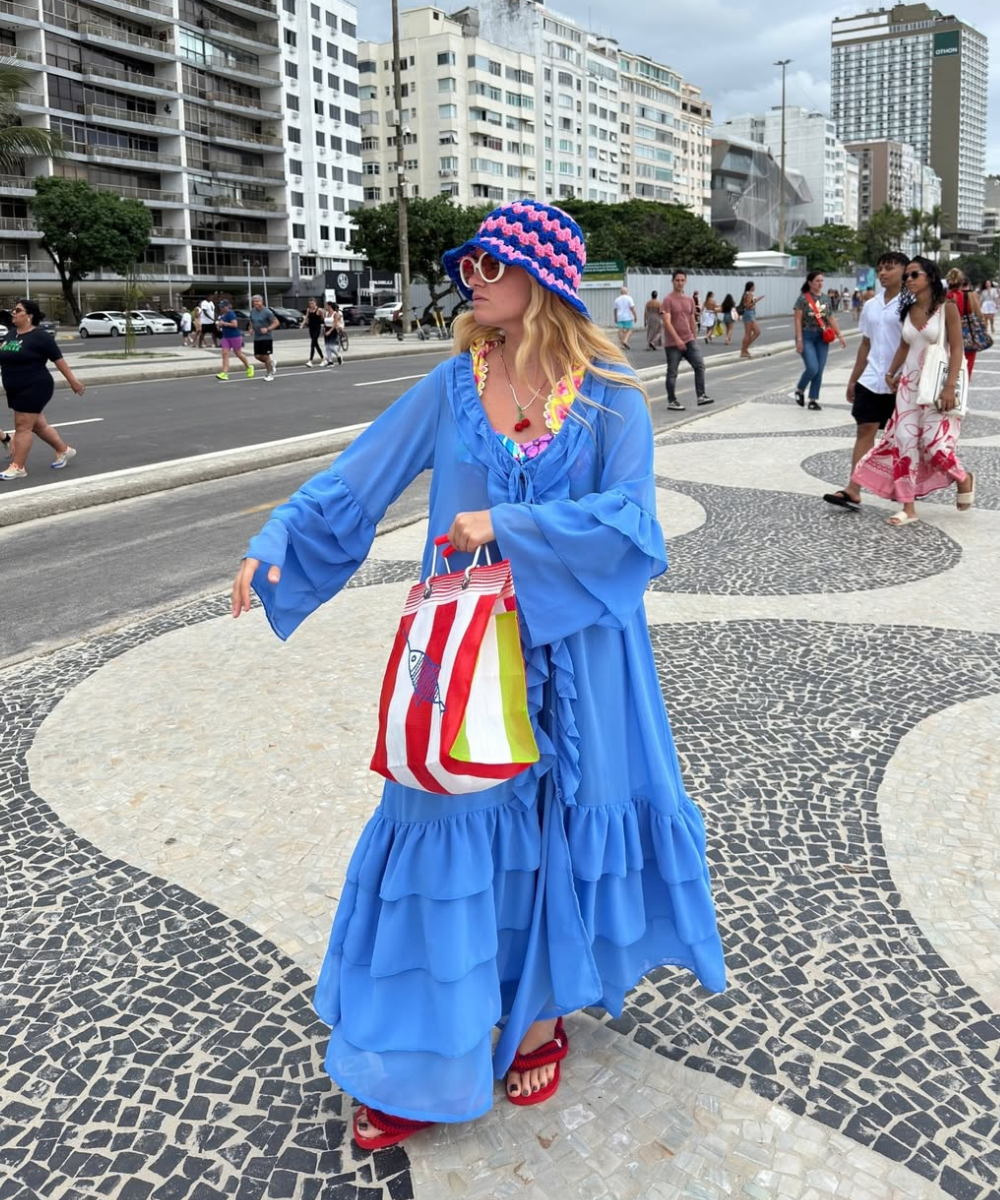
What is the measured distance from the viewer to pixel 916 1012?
8.16ft

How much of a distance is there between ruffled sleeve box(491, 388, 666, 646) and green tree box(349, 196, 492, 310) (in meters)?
49.7

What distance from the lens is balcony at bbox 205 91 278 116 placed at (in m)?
77.2

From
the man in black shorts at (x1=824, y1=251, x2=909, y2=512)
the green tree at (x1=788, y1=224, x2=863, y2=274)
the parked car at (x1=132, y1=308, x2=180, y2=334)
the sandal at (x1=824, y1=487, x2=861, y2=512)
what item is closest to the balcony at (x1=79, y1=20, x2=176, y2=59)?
the parked car at (x1=132, y1=308, x2=180, y2=334)

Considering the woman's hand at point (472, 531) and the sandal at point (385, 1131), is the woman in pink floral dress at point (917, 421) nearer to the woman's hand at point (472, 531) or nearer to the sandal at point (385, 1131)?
the woman's hand at point (472, 531)

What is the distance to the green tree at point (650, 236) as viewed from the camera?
236 feet

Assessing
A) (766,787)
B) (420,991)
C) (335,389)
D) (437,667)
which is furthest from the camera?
(335,389)

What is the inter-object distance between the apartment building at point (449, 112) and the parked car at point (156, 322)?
49.2m

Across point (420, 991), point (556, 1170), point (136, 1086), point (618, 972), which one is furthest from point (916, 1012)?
point (136, 1086)

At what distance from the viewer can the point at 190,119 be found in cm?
7544

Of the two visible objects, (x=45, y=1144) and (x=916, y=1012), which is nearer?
(x=45, y=1144)

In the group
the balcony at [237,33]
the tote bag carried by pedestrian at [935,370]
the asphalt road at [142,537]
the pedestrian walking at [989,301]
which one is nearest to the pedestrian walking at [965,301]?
the asphalt road at [142,537]

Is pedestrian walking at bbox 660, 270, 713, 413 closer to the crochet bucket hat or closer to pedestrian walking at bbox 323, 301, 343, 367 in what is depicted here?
pedestrian walking at bbox 323, 301, 343, 367

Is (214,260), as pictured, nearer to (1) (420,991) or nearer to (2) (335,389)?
(2) (335,389)

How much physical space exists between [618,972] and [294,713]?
2.30m
